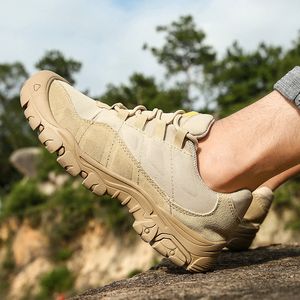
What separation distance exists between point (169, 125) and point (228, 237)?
0.21 m

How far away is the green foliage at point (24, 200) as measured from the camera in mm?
9594

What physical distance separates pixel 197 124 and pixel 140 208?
0.17 meters

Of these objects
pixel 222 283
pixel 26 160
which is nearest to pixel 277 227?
pixel 222 283

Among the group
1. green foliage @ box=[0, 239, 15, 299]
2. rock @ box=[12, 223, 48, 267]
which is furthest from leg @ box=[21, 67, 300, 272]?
green foliage @ box=[0, 239, 15, 299]

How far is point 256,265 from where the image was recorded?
106cm

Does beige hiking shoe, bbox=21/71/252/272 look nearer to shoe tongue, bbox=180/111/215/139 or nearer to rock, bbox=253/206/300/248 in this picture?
shoe tongue, bbox=180/111/215/139

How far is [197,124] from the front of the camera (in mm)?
998

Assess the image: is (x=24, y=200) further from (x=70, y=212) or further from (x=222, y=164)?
(x=222, y=164)

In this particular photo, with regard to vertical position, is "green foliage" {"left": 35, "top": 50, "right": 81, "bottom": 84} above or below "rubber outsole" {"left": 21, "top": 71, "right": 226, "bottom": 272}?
above

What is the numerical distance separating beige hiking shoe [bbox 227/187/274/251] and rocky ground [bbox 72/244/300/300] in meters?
0.15

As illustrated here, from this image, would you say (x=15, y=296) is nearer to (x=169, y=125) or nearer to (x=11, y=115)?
(x=11, y=115)

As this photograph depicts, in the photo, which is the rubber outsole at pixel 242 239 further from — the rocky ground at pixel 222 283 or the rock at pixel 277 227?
the rock at pixel 277 227

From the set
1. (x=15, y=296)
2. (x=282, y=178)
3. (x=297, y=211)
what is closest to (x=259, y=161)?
(x=282, y=178)

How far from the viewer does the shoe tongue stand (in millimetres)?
991
